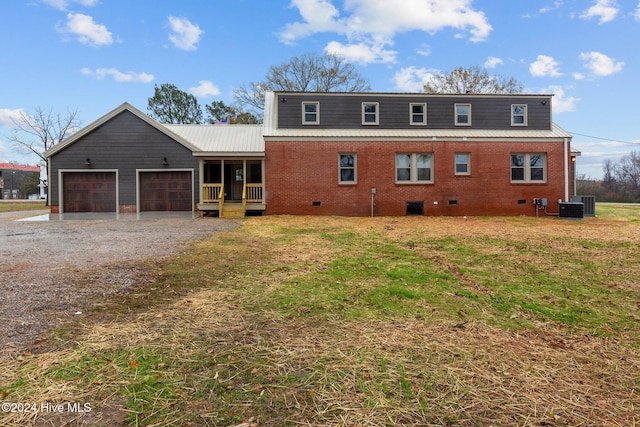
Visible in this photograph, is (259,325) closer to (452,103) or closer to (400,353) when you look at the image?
(400,353)

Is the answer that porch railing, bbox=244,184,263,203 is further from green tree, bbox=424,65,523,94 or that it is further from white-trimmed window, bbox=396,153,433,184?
green tree, bbox=424,65,523,94

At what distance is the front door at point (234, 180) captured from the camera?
63.4ft

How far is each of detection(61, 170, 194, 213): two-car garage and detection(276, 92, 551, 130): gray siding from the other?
5895mm

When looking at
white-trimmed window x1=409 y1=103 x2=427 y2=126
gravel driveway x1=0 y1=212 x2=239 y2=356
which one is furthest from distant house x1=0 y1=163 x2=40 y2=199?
white-trimmed window x1=409 y1=103 x2=427 y2=126

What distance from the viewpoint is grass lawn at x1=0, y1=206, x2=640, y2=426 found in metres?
2.05

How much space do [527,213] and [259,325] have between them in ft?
59.8

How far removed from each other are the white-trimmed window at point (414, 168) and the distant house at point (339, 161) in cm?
5

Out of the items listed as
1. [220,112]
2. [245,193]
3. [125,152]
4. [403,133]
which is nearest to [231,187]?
[245,193]

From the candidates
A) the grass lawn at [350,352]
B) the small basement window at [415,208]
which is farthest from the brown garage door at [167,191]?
the grass lawn at [350,352]

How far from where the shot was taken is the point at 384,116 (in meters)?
18.6

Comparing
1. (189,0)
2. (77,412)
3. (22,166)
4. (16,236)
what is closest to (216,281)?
(77,412)

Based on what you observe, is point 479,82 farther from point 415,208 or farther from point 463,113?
point 415,208

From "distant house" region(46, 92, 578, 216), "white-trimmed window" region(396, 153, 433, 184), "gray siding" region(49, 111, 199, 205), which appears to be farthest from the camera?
"white-trimmed window" region(396, 153, 433, 184)

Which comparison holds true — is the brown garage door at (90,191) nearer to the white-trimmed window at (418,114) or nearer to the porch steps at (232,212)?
the porch steps at (232,212)
